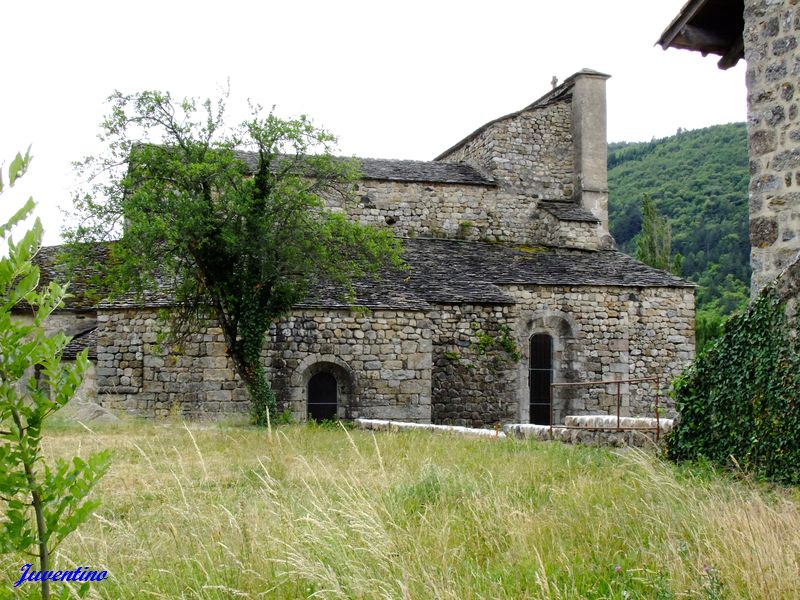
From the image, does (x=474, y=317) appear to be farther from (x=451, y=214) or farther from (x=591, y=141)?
(x=591, y=141)

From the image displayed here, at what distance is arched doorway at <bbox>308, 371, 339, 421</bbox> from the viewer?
17.0 meters

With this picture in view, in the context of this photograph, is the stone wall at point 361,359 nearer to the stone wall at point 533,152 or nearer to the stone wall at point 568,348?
the stone wall at point 568,348

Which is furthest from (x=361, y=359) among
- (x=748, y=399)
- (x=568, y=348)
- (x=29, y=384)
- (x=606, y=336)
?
(x=29, y=384)

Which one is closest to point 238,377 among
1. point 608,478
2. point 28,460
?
point 608,478

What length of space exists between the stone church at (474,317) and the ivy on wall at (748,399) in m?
7.23

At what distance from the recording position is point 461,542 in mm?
4559

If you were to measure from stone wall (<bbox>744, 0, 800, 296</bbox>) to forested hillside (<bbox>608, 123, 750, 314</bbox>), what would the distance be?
2504 cm

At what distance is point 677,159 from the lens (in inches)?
1994

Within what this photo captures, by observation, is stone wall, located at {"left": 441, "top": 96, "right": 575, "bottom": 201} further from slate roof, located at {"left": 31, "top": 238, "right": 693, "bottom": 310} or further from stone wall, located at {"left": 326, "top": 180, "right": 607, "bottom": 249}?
slate roof, located at {"left": 31, "top": 238, "right": 693, "bottom": 310}

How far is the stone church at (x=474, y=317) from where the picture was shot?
1631 cm

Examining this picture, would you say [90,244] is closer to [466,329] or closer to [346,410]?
[346,410]

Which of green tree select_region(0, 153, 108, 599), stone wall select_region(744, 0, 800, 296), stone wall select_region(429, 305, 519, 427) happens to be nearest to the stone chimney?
stone wall select_region(429, 305, 519, 427)

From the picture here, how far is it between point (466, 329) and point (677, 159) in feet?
126

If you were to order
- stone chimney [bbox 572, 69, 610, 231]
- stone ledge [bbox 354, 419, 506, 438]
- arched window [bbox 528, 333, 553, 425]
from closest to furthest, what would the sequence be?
stone ledge [bbox 354, 419, 506, 438]
arched window [bbox 528, 333, 553, 425]
stone chimney [bbox 572, 69, 610, 231]
